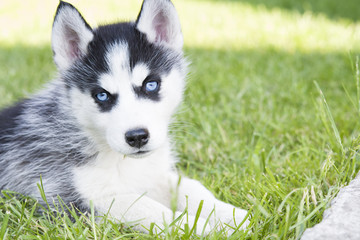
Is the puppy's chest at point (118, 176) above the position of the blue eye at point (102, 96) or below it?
below

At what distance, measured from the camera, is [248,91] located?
5074 millimetres

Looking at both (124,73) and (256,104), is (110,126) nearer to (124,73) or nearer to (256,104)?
(124,73)

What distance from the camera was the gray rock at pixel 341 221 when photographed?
200 centimetres

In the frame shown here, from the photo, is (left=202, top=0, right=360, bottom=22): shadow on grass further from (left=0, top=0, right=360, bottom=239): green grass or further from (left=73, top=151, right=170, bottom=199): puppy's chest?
(left=73, top=151, right=170, bottom=199): puppy's chest

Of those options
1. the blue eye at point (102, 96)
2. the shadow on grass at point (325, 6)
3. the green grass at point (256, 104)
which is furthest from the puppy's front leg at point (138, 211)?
the shadow on grass at point (325, 6)

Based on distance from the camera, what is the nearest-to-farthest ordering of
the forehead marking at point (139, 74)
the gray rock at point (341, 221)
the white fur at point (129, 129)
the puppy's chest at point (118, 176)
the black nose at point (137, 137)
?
the gray rock at point (341, 221), the black nose at point (137, 137), the white fur at point (129, 129), the forehead marking at point (139, 74), the puppy's chest at point (118, 176)

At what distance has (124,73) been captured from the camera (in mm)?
2740

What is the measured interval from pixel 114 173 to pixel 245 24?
6093 mm

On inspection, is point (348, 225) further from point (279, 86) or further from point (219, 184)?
point (279, 86)

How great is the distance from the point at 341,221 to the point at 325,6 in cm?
860

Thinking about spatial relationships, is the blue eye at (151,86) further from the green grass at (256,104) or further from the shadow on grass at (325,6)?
the shadow on grass at (325,6)

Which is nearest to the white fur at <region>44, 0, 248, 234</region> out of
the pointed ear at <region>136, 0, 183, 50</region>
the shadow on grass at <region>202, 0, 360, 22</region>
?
the pointed ear at <region>136, 0, 183, 50</region>

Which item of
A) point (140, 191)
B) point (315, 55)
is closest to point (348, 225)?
point (140, 191)

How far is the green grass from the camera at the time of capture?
2607 mm
